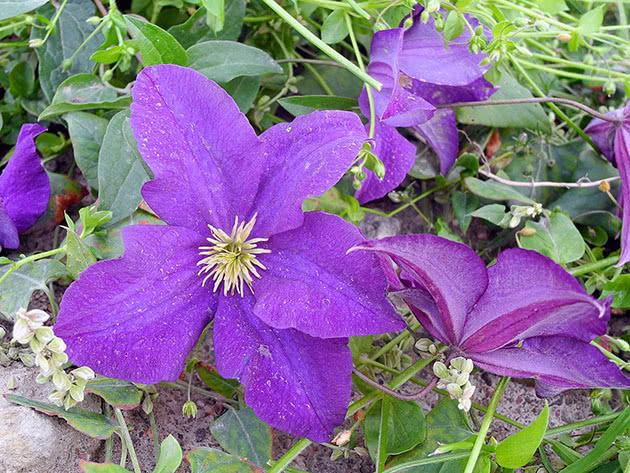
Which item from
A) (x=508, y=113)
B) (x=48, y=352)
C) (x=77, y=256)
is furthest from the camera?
(x=508, y=113)

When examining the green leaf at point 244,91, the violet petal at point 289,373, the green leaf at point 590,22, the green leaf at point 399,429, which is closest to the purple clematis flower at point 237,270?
the violet petal at point 289,373

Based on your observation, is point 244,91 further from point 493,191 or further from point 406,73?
point 493,191

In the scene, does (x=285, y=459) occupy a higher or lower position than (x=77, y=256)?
lower

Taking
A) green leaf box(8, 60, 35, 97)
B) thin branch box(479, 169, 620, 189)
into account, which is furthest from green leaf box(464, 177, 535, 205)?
green leaf box(8, 60, 35, 97)

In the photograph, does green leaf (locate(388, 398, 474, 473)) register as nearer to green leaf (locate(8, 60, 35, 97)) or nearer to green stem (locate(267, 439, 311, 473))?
green stem (locate(267, 439, 311, 473))

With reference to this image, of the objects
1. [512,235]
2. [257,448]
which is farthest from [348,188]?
[257,448]

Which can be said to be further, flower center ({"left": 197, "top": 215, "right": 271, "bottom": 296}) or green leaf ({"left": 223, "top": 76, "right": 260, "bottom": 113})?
green leaf ({"left": 223, "top": 76, "right": 260, "bottom": 113})

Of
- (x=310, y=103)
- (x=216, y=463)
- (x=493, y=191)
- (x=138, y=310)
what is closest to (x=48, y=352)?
(x=138, y=310)
